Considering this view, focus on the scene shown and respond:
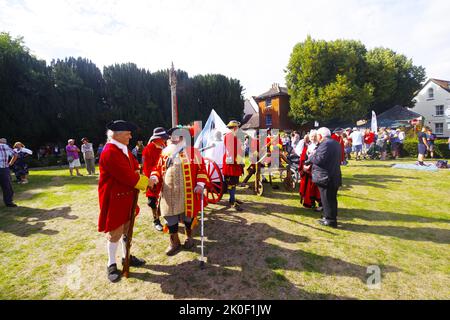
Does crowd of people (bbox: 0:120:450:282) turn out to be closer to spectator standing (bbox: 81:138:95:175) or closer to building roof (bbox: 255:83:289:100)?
spectator standing (bbox: 81:138:95:175)

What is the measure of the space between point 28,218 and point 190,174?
5488 millimetres

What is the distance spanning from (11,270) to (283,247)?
15.2ft

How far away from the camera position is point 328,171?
188 inches

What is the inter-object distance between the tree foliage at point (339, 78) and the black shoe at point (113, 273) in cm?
3035

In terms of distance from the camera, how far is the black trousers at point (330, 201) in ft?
16.0

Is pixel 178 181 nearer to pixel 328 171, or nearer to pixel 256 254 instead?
pixel 256 254

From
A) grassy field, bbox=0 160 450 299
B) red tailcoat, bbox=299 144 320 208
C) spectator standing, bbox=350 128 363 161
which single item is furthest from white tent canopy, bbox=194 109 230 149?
spectator standing, bbox=350 128 363 161

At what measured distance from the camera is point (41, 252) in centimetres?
435

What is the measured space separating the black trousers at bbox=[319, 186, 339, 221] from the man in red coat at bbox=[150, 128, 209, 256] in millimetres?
2686

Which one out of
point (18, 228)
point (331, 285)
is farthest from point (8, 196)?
point (331, 285)

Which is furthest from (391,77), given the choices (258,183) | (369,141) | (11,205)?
(11,205)

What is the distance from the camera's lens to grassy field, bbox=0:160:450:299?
3131 millimetres

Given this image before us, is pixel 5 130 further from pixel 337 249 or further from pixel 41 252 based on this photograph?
pixel 337 249

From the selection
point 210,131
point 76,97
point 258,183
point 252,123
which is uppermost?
point 76,97
